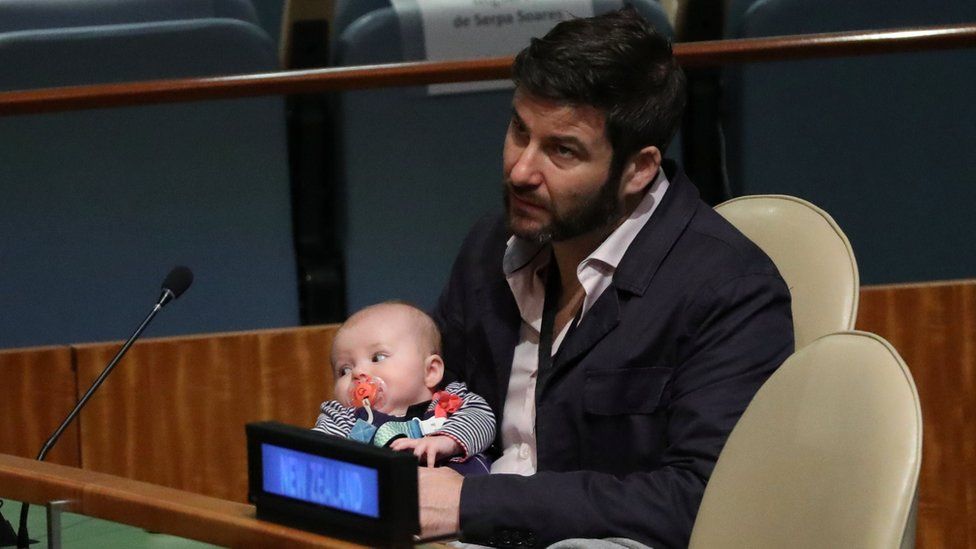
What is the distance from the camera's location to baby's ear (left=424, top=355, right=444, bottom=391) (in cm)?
193

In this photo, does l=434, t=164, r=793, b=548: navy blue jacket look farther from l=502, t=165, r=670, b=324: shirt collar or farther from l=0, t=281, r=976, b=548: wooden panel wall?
l=0, t=281, r=976, b=548: wooden panel wall

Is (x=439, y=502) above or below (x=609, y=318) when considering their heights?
below

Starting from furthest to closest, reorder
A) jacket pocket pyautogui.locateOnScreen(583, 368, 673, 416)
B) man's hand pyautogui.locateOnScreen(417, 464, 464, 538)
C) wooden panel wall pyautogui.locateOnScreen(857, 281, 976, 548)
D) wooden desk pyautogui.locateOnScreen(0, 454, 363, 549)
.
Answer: wooden panel wall pyautogui.locateOnScreen(857, 281, 976, 548) → jacket pocket pyautogui.locateOnScreen(583, 368, 673, 416) → man's hand pyautogui.locateOnScreen(417, 464, 464, 538) → wooden desk pyautogui.locateOnScreen(0, 454, 363, 549)

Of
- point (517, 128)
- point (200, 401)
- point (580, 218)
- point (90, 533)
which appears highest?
point (517, 128)

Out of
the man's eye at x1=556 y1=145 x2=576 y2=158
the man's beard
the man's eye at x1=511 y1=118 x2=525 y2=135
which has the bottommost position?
the man's beard

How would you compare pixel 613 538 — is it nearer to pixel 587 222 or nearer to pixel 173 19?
pixel 587 222

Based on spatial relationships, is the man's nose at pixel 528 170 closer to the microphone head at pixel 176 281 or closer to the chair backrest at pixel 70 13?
the microphone head at pixel 176 281

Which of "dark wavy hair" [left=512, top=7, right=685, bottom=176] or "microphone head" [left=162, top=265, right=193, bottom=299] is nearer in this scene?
"dark wavy hair" [left=512, top=7, right=685, bottom=176]

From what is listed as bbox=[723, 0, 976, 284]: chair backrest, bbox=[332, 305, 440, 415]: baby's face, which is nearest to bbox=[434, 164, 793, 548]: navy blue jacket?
bbox=[332, 305, 440, 415]: baby's face

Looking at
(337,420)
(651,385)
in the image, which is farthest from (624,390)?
(337,420)

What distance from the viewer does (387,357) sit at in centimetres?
191

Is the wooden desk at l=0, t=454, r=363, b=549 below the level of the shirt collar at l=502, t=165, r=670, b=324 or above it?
below

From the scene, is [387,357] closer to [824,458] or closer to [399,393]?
[399,393]

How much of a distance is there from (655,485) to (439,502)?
23 centimetres
